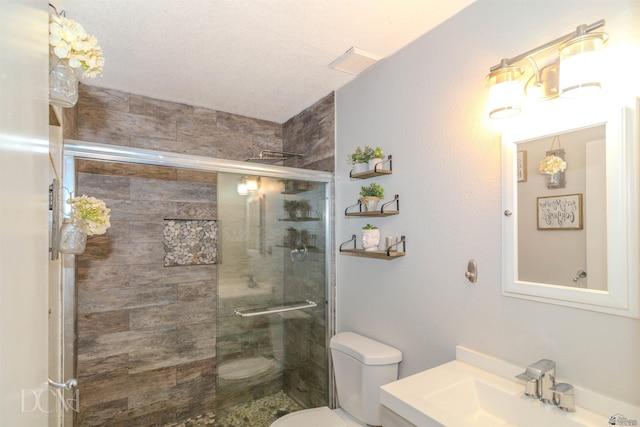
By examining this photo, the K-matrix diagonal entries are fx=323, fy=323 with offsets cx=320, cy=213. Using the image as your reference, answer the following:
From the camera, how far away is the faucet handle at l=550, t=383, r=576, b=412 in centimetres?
103

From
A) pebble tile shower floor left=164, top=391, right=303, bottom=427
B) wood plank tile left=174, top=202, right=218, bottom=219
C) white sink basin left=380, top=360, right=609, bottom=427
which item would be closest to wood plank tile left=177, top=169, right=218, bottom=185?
wood plank tile left=174, top=202, right=218, bottom=219

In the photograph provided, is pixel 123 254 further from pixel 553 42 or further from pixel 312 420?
pixel 553 42

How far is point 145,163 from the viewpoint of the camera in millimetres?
1722

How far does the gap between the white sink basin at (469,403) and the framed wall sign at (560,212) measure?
23.6 inches

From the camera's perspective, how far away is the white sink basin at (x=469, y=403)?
3.36ft

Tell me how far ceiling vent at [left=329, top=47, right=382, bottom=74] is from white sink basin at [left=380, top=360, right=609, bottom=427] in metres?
1.63

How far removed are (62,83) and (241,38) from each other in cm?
100

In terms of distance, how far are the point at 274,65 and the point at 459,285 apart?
1.59 m

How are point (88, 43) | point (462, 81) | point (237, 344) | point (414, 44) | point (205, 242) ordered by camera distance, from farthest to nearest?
point (205, 242), point (237, 344), point (414, 44), point (462, 81), point (88, 43)

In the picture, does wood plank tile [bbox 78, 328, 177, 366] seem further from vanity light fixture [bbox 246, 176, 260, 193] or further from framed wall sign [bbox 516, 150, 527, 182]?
framed wall sign [bbox 516, 150, 527, 182]

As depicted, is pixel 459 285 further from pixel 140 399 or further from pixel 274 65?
pixel 140 399

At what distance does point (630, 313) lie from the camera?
3.15ft

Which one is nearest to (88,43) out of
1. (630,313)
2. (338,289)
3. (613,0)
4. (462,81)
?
(462,81)

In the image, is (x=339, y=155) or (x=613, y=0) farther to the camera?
(x=339, y=155)
